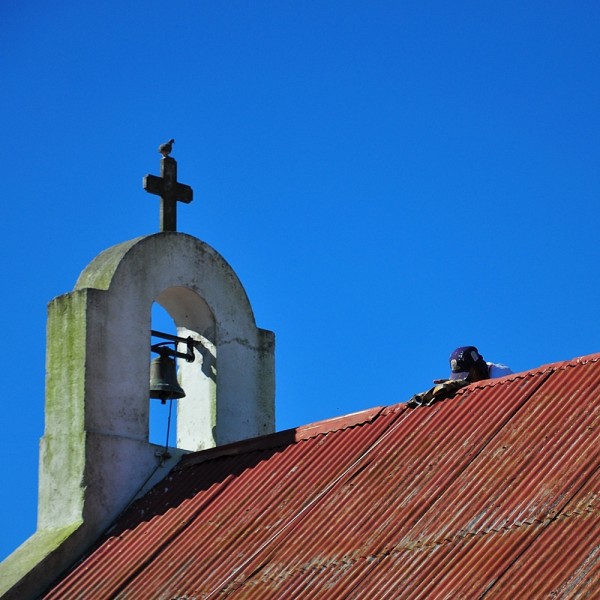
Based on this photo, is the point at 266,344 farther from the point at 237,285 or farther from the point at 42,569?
the point at 42,569

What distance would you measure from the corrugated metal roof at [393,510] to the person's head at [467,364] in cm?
47

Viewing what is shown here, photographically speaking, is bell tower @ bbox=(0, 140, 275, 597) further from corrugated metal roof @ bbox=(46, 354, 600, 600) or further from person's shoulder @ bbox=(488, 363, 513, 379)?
person's shoulder @ bbox=(488, 363, 513, 379)

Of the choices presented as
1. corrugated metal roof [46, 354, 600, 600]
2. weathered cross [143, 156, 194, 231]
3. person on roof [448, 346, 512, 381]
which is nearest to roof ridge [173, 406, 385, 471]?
corrugated metal roof [46, 354, 600, 600]

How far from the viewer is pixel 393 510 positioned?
12.4 metres

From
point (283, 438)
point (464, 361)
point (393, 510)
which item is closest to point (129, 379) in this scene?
point (283, 438)

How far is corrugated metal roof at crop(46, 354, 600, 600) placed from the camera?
1077 centimetres

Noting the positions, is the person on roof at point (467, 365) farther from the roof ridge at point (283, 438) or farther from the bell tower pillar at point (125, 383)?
the bell tower pillar at point (125, 383)

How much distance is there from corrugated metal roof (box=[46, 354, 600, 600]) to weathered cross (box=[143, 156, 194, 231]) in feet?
8.94

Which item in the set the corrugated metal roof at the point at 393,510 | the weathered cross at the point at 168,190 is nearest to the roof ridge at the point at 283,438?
the corrugated metal roof at the point at 393,510

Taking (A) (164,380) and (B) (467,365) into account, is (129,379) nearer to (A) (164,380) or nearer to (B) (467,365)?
(A) (164,380)

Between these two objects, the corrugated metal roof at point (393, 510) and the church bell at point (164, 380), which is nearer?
the corrugated metal roof at point (393, 510)

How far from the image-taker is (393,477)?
12.9m

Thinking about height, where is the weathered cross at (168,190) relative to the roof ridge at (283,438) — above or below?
above

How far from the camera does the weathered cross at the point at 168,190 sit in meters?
17.0
